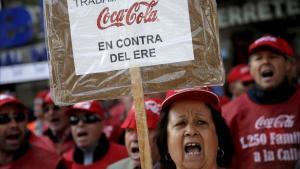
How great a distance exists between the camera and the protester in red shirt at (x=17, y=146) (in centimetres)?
433

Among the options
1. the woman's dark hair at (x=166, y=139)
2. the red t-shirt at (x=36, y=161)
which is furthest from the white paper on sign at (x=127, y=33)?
the red t-shirt at (x=36, y=161)

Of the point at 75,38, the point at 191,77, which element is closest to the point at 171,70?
the point at 191,77

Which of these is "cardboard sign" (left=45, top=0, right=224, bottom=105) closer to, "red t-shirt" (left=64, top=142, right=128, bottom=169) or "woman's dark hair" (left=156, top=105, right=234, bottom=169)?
"woman's dark hair" (left=156, top=105, right=234, bottom=169)

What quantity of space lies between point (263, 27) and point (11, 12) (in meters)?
4.00

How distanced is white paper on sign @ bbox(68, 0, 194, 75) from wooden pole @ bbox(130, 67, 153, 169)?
7 centimetres

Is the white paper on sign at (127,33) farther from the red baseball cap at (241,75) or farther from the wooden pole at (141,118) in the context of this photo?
the red baseball cap at (241,75)

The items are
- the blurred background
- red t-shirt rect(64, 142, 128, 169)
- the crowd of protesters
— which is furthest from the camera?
the blurred background

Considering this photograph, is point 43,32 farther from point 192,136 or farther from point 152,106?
point 192,136

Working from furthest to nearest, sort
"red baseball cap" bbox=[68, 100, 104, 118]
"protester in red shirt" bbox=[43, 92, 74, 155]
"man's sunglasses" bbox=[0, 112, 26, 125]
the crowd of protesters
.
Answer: "protester in red shirt" bbox=[43, 92, 74, 155]
"red baseball cap" bbox=[68, 100, 104, 118]
"man's sunglasses" bbox=[0, 112, 26, 125]
the crowd of protesters

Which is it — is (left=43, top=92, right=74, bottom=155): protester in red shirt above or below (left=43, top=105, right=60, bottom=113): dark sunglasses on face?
below

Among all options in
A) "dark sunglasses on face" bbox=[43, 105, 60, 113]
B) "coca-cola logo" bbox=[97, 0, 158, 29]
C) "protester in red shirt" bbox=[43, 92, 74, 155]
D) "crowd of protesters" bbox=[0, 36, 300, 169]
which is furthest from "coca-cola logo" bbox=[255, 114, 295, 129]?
"dark sunglasses on face" bbox=[43, 105, 60, 113]

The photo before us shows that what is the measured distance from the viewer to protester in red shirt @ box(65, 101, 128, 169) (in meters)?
4.95

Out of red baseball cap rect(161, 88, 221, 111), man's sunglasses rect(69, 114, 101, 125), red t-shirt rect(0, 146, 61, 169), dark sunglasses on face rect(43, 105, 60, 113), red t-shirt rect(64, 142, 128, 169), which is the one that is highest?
red baseball cap rect(161, 88, 221, 111)

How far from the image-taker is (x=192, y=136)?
2.91 metres
